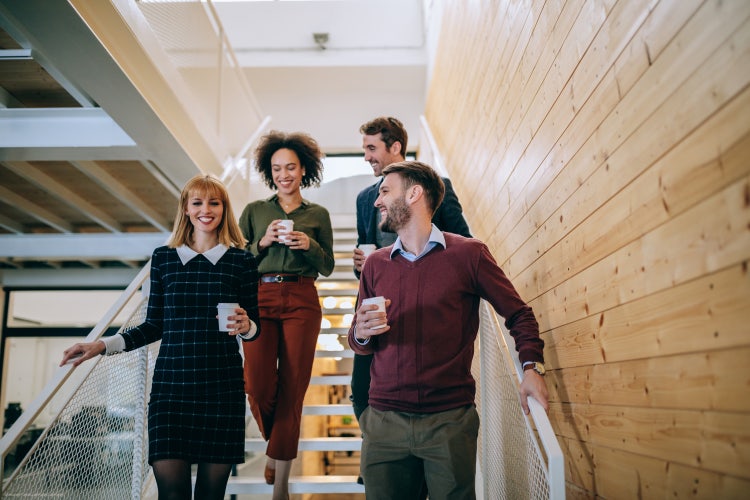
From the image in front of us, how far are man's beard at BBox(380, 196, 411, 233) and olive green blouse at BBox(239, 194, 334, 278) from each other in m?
0.72

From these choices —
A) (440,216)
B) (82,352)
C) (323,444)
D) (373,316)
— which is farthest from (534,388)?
(323,444)

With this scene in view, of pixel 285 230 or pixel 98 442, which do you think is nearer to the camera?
pixel 98 442

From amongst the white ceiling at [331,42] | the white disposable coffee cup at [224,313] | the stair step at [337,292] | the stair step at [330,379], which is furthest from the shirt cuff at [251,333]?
the white ceiling at [331,42]

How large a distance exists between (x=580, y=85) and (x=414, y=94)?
273 inches

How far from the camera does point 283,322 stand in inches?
102

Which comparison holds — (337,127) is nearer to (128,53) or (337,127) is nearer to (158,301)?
(128,53)

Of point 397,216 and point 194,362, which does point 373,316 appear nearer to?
point 397,216

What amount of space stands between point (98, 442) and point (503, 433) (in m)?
1.67

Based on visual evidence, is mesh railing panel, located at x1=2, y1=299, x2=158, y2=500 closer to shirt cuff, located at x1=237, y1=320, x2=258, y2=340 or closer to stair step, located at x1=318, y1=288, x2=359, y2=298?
shirt cuff, located at x1=237, y1=320, x2=258, y2=340

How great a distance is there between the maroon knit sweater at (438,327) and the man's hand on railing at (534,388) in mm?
54

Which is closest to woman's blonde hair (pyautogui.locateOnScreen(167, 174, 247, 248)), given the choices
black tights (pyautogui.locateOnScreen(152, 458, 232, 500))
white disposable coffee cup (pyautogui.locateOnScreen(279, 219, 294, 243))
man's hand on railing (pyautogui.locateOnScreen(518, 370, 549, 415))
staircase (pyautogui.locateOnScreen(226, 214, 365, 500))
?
white disposable coffee cup (pyautogui.locateOnScreen(279, 219, 294, 243))

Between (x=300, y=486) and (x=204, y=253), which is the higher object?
(x=204, y=253)

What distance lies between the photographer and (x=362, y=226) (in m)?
2.82

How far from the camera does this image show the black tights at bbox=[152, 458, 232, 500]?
72.7 inches
